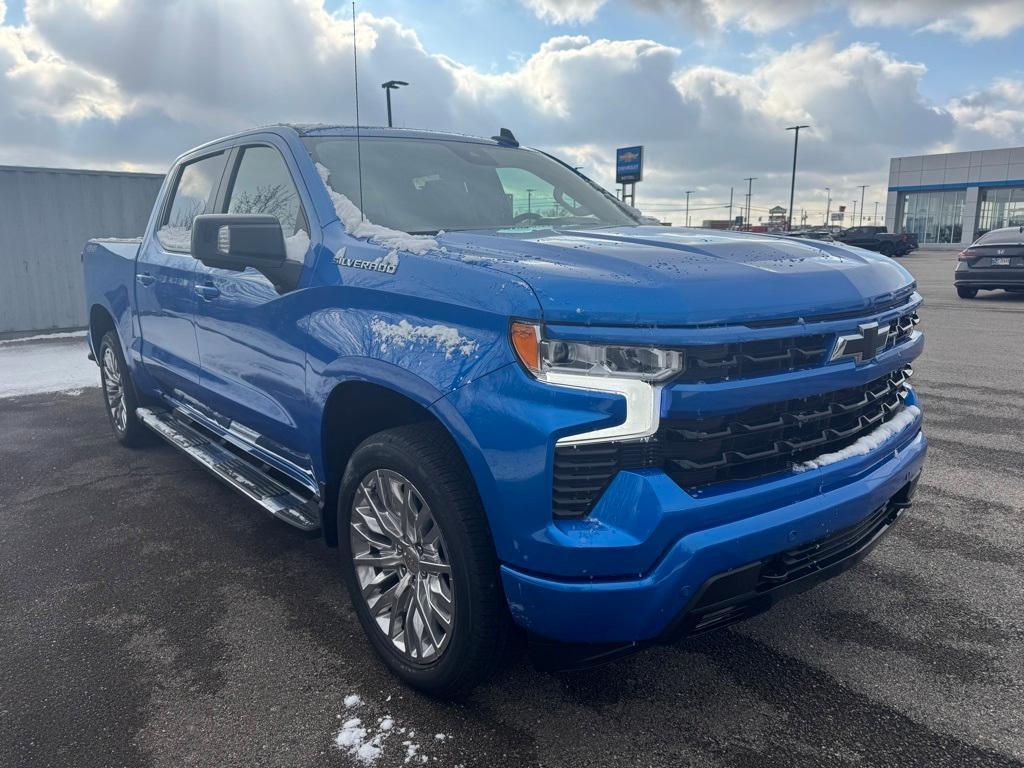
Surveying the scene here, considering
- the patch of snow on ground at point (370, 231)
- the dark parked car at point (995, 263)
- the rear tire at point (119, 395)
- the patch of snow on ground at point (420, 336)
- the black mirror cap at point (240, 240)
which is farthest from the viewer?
the dark parked car at point (995, 263)

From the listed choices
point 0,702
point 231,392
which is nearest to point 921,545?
point 231,392

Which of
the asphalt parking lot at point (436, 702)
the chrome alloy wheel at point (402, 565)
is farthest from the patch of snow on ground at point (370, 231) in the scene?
the asphalt parking lot at point (436, 702)

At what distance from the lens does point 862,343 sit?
230 cm

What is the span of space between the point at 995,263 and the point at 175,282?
14605 millimetres

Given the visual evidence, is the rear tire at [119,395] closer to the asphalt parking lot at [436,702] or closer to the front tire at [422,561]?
the asphalt parking lot at [436,702]

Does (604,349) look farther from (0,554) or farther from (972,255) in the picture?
(972,255)

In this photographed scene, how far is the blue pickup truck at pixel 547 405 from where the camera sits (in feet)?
6.29

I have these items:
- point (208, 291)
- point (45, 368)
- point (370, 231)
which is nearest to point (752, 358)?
point (370, 231)

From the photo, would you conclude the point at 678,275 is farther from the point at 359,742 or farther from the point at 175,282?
the point at 175,282

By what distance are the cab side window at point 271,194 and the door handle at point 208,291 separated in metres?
0.40

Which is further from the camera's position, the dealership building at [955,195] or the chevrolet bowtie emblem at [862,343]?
the dealership building at [955,195]

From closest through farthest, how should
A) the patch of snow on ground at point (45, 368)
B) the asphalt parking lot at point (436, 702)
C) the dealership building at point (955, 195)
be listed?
1. the asphalt parking lot at point (436, 702)
2. the patch of snow on ground at point (45, 368)
3. the dealership building at point (955, 195)

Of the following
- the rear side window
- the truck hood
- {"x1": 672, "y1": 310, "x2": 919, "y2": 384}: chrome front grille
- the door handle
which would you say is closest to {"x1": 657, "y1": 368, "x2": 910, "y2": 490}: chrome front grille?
{"x1": 672, "y1": 310, "x2": 919, "y2": 384}: chrome front grille

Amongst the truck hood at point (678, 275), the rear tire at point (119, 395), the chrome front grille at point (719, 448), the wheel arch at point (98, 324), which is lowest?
the rear tire at point (119, 395)
